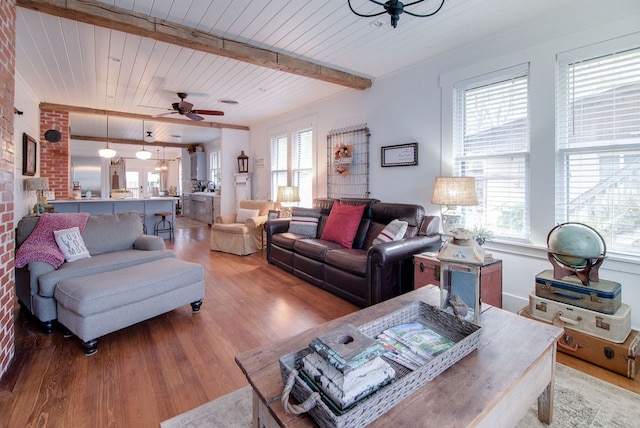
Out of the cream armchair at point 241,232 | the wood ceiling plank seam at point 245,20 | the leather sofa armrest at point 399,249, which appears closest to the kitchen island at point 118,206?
the cream armchair at point 241,232

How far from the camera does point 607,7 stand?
7.58 ft

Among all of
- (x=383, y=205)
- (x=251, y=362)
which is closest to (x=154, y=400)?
(x=251, y=362)

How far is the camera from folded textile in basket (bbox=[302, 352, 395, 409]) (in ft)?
2.93

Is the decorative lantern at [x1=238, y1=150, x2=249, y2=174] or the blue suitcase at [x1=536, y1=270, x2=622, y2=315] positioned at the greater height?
the decorative lantern at [x1=238, y1=150, x2=249, y2=174]

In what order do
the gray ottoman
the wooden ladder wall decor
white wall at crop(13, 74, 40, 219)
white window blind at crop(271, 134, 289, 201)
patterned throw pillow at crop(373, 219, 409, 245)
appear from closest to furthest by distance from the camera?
the gray ottoman → patterned throw pillow at crop(373, 219, 409, 245) → white wall at crop(13, 74, 40, 219) → the wooden ladder wall decor → white window blind at crop(271, 134, 289, 201)

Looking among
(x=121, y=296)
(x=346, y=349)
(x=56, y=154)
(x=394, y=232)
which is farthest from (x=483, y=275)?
(x=56, y=154)

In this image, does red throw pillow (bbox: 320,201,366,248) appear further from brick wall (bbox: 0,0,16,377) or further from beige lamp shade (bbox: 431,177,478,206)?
brick wall (bbox: 0,0,16,377)

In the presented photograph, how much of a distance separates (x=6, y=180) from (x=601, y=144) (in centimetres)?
429

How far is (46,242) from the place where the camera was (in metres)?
2.81

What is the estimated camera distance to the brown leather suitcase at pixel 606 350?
76.5 inches

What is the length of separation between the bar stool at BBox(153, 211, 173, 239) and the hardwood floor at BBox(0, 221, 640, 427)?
12.8 feet

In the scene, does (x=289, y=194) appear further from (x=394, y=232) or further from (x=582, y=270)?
(x=582, y=270)

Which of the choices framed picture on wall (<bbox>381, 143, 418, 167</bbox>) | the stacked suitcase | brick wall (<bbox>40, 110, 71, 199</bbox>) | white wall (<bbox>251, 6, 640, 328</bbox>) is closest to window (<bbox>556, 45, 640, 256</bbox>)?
white wall (<bbox>251, 6, 640, 328</bbox>)

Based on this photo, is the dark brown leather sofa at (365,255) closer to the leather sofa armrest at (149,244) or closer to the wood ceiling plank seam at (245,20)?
the leather sofa armrest at (149,244)
